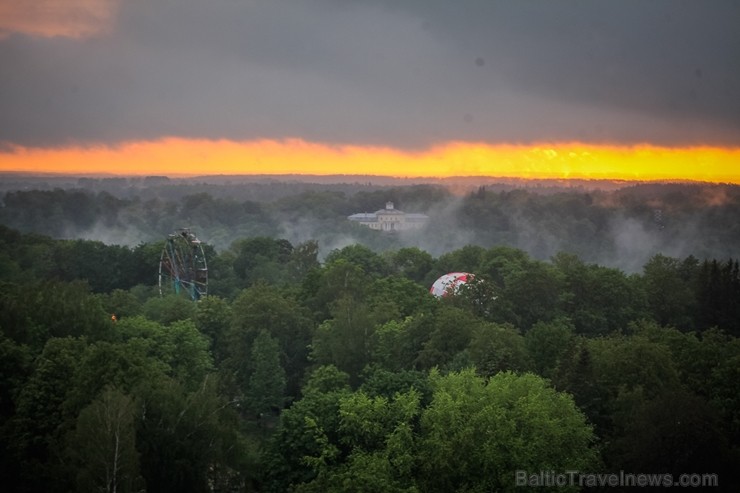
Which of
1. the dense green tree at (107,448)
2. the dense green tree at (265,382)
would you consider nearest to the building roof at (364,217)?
the dense green tree at (265,382)

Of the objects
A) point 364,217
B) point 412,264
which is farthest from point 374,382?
point 364,217

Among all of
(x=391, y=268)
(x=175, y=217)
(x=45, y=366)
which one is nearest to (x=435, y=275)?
(x=391, y=268)

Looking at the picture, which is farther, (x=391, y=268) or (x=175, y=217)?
(x=175, y=217)

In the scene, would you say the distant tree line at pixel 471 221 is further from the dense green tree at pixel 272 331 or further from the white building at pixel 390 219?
the dense green tree at pixel 272 331

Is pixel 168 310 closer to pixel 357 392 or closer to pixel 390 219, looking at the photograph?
pixel 357 392

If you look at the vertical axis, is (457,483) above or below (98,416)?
below

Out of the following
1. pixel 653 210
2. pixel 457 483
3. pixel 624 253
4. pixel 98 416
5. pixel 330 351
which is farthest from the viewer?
pixel 653 210

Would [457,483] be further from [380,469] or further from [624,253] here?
[624,253]
